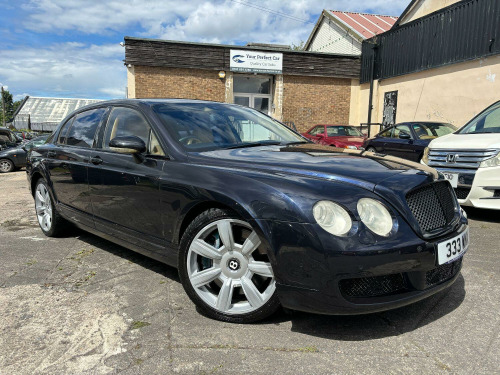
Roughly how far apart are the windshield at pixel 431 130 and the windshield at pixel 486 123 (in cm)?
386

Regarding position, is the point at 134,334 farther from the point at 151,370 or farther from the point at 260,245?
the point at 260,245

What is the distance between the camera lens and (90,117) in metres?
4.16

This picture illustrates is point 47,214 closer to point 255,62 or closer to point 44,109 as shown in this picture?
point 255,62

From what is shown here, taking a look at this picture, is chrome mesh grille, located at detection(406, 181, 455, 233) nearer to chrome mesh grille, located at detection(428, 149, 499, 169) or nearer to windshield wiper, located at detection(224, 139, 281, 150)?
windshield wiper, located at detection(224, 139, 281, 150)

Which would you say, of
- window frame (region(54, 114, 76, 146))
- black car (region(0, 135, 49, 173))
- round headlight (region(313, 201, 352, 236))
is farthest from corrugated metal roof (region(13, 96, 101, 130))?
round headlight (region(313, 201, 352, 236))

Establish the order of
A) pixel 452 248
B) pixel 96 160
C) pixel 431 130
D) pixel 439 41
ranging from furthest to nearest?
pixel 439 41, pixel 431 130, pixel 96 160, pixel 452 248

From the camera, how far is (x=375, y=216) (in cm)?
221

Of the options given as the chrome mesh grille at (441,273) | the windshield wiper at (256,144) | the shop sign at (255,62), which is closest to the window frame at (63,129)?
the windshield wiper at (256,144)

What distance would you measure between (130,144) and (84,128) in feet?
4.66

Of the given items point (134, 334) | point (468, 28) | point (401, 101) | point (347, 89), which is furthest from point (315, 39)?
point (134, 334)

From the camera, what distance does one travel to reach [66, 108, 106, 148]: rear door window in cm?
396

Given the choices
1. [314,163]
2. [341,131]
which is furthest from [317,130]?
[314,163]

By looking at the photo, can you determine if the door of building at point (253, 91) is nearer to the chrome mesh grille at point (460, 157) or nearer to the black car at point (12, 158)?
the black car at point (12, 158)

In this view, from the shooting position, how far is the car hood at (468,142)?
5.14 metres
